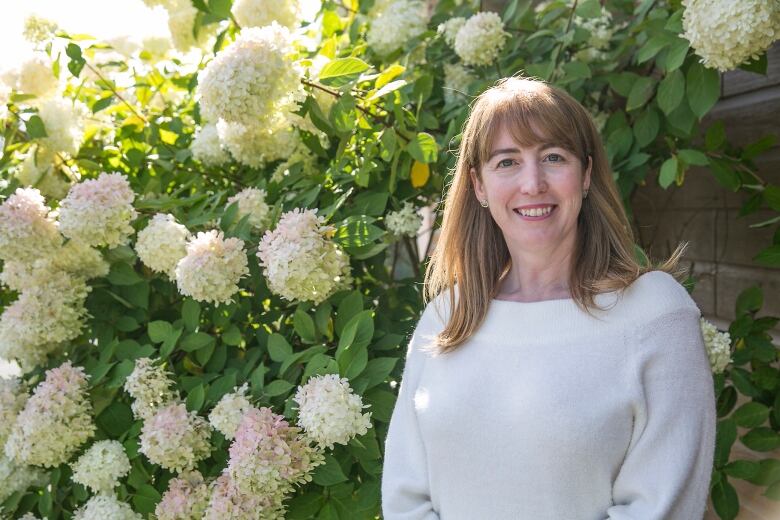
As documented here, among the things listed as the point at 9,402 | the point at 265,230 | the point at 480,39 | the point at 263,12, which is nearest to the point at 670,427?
the point at 265,230

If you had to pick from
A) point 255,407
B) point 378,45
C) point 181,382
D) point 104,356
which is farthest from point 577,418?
point 378,45

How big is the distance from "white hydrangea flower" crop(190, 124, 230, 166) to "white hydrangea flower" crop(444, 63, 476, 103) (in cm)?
65

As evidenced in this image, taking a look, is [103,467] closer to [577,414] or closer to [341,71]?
[341,71]

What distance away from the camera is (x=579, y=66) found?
2.17 meters

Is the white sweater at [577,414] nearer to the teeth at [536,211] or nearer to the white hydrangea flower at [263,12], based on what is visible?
the teeth at [536,211]

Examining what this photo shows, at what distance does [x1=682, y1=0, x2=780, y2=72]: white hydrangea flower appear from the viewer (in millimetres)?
1692

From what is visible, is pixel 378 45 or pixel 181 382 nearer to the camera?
pixel 181 382

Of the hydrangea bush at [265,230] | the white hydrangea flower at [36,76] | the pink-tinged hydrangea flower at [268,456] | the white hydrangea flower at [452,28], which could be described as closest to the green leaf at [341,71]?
the hydrangea bush at [265,230]

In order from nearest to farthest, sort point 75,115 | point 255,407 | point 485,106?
point 485,106
point 255,407
point 75,115

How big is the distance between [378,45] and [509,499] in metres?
1.56

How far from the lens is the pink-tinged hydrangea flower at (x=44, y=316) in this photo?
2.18 meters

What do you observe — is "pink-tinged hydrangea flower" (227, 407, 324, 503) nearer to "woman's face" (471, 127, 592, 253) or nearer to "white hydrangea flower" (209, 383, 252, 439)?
"white hydrangea flower" (209, 383, 252, 439)

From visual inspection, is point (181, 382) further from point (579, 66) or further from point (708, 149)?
point (708, 149)

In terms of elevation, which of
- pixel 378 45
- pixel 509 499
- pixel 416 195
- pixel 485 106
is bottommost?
pixel 509 499
